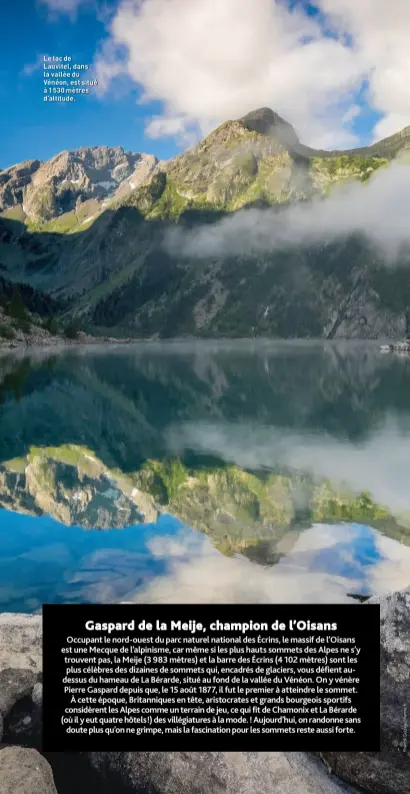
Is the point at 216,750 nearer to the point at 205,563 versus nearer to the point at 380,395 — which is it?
the point at 205,563

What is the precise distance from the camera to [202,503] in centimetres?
3266

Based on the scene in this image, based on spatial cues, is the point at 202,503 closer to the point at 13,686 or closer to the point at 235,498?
the point at 235,498

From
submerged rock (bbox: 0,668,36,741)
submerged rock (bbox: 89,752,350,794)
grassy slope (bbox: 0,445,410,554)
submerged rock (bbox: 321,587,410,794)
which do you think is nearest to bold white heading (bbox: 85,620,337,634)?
submerged rock (bbox: 321,587,410,794)

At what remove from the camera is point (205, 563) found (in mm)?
23594

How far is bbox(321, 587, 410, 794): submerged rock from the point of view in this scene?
419 inches

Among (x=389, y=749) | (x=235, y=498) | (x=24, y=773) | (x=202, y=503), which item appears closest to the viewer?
(x=24, y=773)

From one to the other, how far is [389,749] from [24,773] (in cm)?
661

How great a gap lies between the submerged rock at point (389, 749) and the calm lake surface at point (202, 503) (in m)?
8.92

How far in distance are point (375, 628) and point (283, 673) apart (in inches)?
72.4

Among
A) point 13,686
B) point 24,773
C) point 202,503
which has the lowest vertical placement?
point 24,773

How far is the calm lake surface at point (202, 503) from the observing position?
21844 mm

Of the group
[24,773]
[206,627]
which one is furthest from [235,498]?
[24,773]

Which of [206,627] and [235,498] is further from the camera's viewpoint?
[235,498]

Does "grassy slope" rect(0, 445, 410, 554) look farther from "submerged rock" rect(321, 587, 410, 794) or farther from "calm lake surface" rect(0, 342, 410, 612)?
"submerged rock" rect(321, 587, 410, 794)
